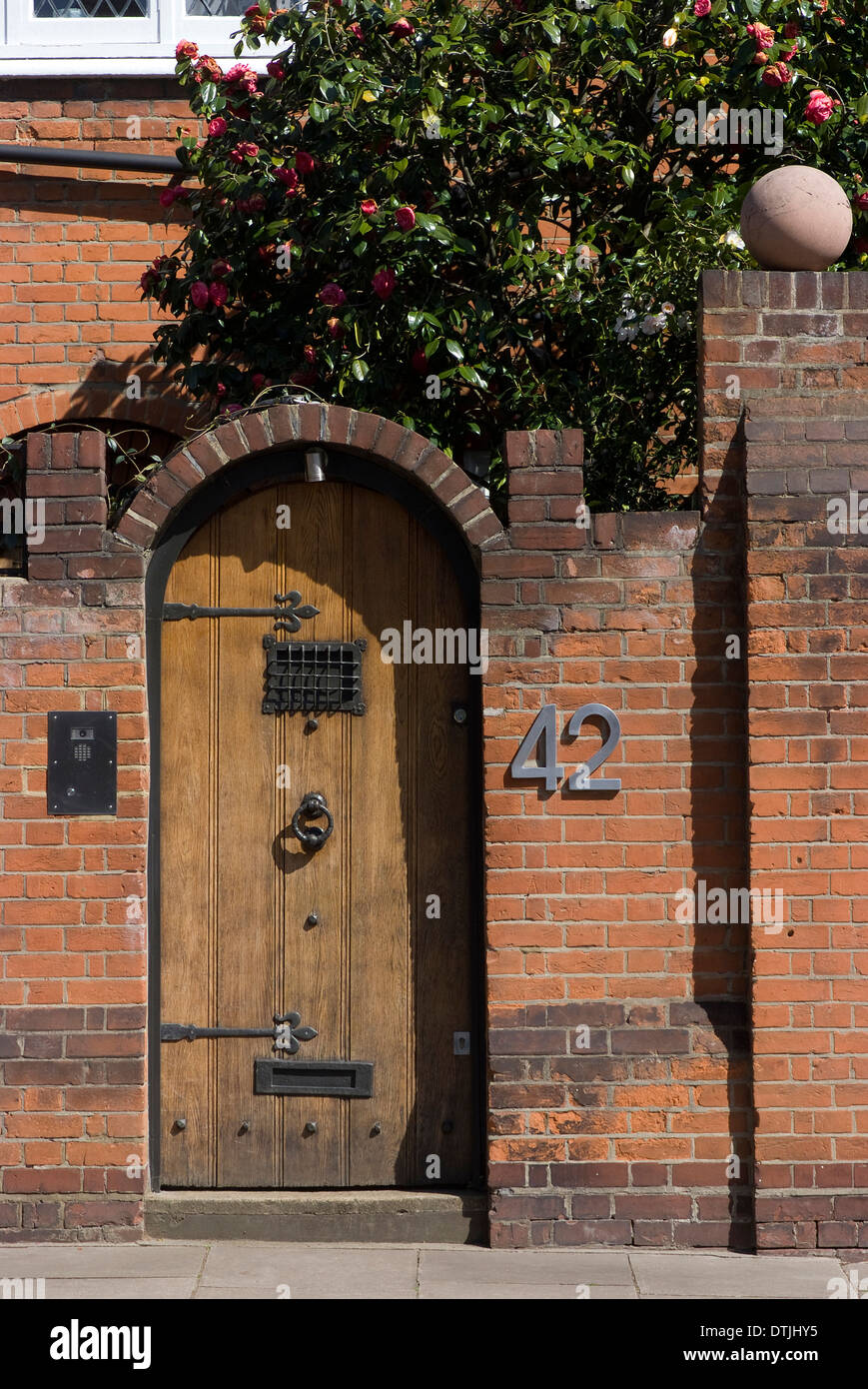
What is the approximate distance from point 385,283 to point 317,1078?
3134 mm

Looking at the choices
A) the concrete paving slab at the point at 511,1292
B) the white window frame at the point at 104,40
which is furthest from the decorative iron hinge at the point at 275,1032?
the white window frame at the point at 104,40

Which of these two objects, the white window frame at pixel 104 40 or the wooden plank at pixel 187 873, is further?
the white window frame at pixel 104 40

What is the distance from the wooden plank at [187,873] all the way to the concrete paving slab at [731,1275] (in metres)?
1.60

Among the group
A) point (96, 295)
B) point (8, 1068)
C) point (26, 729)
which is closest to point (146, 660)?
point (26, 729)

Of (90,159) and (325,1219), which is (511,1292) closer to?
(325,1219)

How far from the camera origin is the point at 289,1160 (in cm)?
495

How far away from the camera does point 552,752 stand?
15.9 ft

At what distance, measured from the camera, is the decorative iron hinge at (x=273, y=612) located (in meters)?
5.03

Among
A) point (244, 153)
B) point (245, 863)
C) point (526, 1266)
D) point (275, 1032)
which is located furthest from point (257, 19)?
point (526, 1266)

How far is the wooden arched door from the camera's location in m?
4.96

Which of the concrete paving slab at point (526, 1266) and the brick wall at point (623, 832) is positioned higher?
the brick wall at point (623, 832)

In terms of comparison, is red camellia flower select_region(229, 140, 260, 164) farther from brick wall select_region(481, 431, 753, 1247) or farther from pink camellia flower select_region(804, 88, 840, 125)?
pink camellia flower select_region(804, 88, 840, 125)

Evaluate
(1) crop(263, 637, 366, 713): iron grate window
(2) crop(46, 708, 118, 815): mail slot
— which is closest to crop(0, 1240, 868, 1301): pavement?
(2) crop(46, 708, 118, 815): mail slot

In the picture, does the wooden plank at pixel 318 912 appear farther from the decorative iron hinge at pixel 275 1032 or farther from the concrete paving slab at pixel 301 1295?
the concrete paving slab at pixel 301 1295
